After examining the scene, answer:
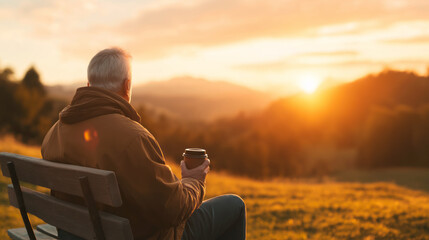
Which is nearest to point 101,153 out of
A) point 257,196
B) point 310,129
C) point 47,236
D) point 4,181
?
point 47,236

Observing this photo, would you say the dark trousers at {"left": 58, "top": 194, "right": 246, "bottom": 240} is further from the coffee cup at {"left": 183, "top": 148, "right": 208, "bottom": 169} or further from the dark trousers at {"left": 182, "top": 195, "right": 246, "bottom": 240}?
the coffee cup at {"left": 183, "top": 148, "right": 208, "bottom": 169}

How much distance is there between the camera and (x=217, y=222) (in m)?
3.13

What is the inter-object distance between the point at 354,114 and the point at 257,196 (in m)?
116

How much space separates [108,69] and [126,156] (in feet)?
2.10

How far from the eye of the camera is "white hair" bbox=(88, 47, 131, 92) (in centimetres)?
258

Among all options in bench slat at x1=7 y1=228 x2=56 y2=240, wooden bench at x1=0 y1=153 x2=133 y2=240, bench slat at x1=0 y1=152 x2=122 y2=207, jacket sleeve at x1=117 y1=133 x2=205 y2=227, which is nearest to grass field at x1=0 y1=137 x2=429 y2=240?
bench slat at x1=7 y1=228 x2=56 y2=240

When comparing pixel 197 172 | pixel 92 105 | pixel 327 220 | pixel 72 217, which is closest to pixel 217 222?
pixel 197 172

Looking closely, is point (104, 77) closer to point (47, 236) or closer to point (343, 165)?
point (47, 236)

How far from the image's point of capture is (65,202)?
2666mm

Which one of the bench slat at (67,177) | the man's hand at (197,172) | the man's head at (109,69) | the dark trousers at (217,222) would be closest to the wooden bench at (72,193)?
the bench slat at (67,177)

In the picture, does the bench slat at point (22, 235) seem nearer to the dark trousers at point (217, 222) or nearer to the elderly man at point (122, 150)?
the dark trousers at point (217, 222)

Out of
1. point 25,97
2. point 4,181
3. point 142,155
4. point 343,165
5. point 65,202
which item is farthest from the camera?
point 343,165

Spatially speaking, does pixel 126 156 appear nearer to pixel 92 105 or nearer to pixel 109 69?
pixel 92 105

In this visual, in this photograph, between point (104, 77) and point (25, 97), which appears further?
point (25, 97)
